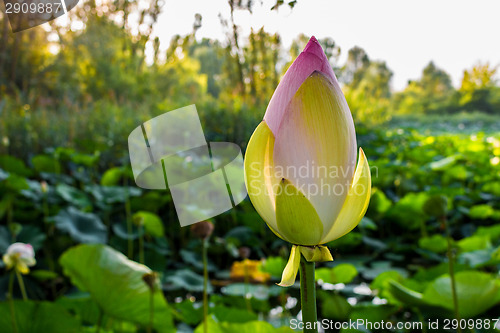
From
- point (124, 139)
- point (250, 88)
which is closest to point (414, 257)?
point (250, 88)

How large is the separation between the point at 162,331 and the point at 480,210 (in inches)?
40.9

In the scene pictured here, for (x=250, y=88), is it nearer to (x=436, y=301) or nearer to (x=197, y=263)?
(x=436, y=301)

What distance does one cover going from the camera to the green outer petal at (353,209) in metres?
0.12

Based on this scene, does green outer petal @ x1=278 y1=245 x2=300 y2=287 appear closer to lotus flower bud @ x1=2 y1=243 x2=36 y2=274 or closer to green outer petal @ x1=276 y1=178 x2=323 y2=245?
green outer petal @ x1=276 y1=178 x2=323 y2=245

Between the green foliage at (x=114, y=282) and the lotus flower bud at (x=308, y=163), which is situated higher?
the lotus flower bud at (x=308, y=163)

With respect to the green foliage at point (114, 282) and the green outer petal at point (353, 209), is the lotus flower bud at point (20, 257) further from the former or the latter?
the green outer petal at point (353, 209)

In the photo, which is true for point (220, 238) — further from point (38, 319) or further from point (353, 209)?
point (353, 209)

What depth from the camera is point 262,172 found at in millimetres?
127

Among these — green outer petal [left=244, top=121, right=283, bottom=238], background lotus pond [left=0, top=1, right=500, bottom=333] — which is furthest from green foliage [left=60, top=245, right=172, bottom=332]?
green outer petal [left=244, top=121, right=283, bottom=238]

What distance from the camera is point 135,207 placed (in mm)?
1388

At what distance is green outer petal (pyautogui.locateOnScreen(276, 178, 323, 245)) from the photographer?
0.39 feet

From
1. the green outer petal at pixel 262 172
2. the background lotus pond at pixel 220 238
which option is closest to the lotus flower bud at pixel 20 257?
the background lotus pond at pixel 220 238

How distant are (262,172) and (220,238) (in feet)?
3.65

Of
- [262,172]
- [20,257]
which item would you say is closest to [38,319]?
[20,257]
